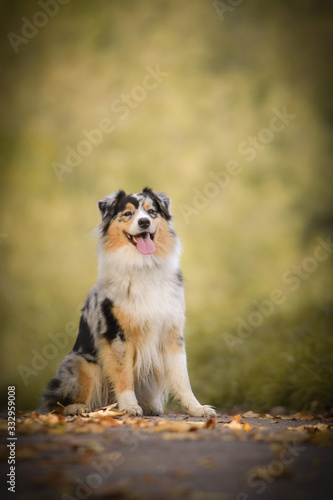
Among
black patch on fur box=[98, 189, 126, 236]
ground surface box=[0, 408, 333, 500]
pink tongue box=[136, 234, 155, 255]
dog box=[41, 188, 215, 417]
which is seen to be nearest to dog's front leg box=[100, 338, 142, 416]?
dog box=[41, 188, 215, 417]

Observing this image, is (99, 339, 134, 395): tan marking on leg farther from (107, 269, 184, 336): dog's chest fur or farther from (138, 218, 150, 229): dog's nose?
(138, 218, 150, 229): dog's nose

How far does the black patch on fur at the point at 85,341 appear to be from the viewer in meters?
4.44

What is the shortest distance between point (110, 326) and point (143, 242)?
751 mm

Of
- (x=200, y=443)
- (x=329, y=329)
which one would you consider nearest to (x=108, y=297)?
(x=200, y=443)

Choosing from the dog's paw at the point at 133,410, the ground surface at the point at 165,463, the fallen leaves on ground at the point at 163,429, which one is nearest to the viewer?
the ground surface at the point at 165,463

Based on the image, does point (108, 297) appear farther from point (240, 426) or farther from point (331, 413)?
point (331, 413)

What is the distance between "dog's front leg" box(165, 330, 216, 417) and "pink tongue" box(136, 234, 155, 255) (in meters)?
0.70

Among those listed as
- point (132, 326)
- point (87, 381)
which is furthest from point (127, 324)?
point (87, 381)

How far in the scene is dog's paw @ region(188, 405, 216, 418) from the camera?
4.19 metres

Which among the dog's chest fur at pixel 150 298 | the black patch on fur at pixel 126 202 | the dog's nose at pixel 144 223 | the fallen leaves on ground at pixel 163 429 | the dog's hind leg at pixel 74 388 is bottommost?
the fallen leaves on ground at pixel 163 429

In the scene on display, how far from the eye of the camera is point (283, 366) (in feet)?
22.0

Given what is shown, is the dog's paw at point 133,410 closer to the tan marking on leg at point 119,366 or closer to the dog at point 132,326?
the dog at point 132,326

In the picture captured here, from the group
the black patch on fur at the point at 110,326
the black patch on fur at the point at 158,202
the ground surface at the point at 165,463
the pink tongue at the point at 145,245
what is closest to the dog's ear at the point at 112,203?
the black patch on fur at the point at 158,202

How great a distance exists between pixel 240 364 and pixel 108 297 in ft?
11.4
